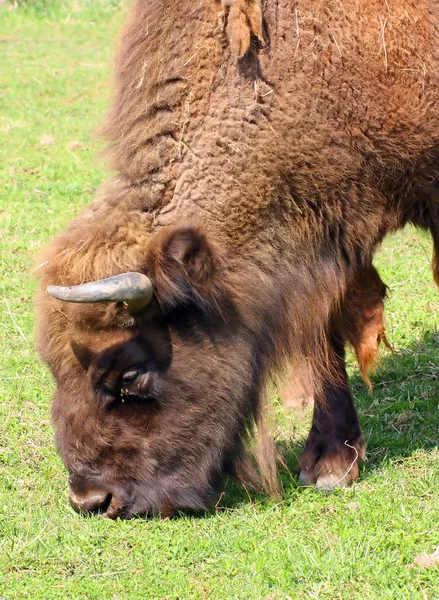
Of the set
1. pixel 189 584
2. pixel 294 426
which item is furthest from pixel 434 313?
pixel 189 584

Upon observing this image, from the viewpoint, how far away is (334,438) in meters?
5.13

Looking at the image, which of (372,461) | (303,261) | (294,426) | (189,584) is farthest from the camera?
(294,426)

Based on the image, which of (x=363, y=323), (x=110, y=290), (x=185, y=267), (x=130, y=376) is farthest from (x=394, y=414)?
(x=110, y=290)

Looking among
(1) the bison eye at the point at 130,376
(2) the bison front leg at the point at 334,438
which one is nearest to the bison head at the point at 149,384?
(1) the bison eye at the point at 130,376

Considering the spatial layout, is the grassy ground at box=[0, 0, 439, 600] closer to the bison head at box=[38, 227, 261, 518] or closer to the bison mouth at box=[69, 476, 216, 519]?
the bison mouth at box=[69, 476, 216, 519]

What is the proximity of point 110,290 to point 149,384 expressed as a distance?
0.57 metres

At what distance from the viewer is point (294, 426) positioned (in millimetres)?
5621

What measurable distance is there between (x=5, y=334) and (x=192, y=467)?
2.86 metres

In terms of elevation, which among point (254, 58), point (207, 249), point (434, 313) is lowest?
point (434, 313)

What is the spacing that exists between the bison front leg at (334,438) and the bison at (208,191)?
30.8 inches

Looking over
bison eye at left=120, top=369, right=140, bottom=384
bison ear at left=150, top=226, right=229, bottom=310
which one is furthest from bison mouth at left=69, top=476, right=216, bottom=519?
bison ear at left=150, top=226, right=229, bottom=310

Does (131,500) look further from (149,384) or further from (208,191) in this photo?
(208,191)

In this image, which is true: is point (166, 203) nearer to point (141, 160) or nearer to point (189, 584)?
point (141, 160)

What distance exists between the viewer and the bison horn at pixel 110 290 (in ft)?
12.6
